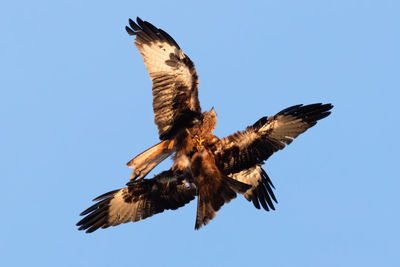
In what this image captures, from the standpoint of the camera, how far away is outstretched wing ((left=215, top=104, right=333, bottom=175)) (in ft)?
36.6

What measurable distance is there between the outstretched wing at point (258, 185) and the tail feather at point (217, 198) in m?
1.57

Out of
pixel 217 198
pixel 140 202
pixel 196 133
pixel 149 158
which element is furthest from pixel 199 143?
pixel 140 202

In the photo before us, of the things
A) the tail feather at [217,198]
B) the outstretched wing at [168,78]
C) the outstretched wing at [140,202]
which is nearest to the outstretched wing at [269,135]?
the tail feather at [217,198]

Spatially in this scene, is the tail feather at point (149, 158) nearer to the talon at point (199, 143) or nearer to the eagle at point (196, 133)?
the eagle at point (196, 133)

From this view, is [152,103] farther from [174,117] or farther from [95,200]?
[95,200]

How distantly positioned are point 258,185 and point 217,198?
1.83 meters

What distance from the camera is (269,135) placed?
11203 mm

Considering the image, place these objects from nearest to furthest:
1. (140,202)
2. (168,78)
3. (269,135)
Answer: (168,78) → (269,135) → (140,202)

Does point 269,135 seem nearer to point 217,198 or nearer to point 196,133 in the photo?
point 196,133

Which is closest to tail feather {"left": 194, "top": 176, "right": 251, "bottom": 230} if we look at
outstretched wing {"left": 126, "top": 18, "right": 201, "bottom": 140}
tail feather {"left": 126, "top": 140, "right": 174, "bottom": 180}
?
tail feather {"left": 126, "top": 140, "right": 174, "bottom": 180}

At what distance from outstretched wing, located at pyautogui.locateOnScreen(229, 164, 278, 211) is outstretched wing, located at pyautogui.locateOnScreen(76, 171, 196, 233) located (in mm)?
986

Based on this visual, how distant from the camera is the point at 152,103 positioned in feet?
35.9

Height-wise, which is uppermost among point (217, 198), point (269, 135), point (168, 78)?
point (168, 78)

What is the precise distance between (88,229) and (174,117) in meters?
2.45
